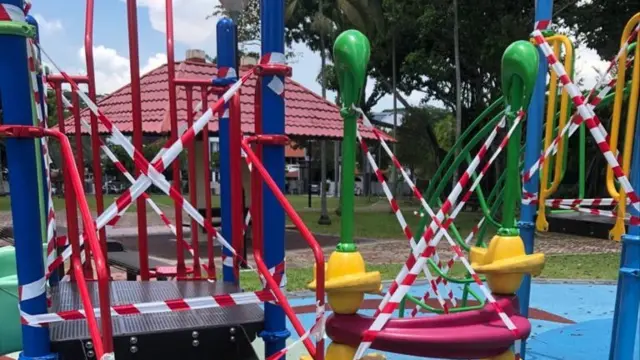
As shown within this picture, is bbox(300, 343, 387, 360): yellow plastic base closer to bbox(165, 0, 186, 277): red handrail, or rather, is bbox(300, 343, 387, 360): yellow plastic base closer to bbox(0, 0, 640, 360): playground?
bbox(0, 0, 640, 360): playground

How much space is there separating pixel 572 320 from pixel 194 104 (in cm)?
699

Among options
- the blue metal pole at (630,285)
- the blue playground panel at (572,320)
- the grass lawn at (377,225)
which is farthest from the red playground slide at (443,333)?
the grass lawn at (377,225)

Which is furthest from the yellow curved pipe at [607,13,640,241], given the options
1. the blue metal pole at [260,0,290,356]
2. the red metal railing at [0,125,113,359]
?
the red metal railing at [0,125,113,359]

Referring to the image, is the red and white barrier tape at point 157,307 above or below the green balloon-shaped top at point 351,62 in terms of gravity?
below

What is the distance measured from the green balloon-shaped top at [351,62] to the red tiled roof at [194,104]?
6.72m

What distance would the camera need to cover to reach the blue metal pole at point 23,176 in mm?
1840

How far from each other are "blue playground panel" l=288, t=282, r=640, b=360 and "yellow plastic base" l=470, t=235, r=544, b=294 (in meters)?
1.79

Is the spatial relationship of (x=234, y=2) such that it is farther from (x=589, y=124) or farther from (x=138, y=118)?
(x=589, y=124)

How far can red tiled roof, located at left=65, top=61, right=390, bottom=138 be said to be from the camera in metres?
9.84

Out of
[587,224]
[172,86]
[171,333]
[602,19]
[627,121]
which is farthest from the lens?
[602,19]

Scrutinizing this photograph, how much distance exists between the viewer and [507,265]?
272 cm

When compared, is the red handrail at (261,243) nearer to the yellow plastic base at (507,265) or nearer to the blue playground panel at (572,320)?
the yellow plastic base at (507,265)

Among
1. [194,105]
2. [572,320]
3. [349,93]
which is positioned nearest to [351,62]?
[349,93]

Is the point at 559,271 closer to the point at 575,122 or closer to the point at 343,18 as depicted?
the point at 575,122
